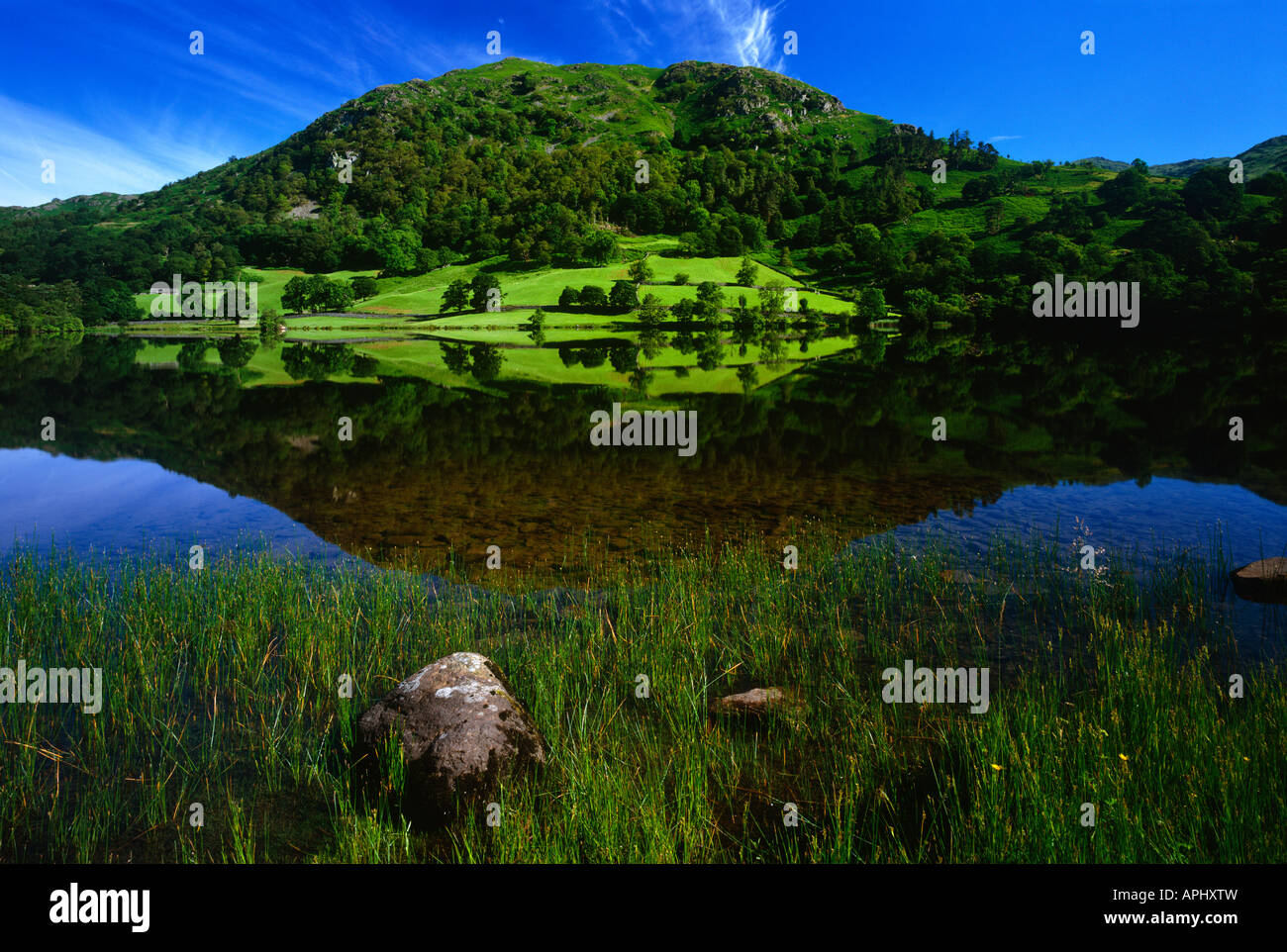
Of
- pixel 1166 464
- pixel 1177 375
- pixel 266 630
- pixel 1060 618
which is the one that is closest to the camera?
pixel 266 630

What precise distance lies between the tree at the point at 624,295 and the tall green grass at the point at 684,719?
3534 inches

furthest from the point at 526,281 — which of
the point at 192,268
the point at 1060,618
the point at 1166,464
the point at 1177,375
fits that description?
the point at 1060,618

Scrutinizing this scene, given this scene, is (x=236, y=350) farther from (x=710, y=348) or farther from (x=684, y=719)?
(x=684, y=719)

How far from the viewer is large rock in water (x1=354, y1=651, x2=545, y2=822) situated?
262 inches

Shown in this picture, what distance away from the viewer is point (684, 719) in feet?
26.5

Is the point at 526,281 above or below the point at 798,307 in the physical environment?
above

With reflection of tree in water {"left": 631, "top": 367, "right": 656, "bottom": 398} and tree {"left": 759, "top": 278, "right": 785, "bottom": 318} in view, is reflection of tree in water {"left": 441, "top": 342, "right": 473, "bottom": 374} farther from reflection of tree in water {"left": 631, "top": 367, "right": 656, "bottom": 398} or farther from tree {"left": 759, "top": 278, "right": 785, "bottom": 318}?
tree {"left": 759, "top": 278, "right": 785, "bottom": 318}

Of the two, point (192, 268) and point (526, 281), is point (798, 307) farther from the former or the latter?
point (192, 268)

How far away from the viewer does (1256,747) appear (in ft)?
21.2

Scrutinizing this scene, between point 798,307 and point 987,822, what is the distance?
10871cm

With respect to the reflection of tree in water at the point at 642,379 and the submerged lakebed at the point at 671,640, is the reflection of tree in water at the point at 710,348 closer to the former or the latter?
the reflection of tree in water at the point at 642,379

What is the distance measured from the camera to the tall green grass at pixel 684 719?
5.98 m

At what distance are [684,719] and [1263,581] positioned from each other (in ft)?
35.4

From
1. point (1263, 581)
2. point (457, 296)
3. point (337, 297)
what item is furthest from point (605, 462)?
point (337, 297)
